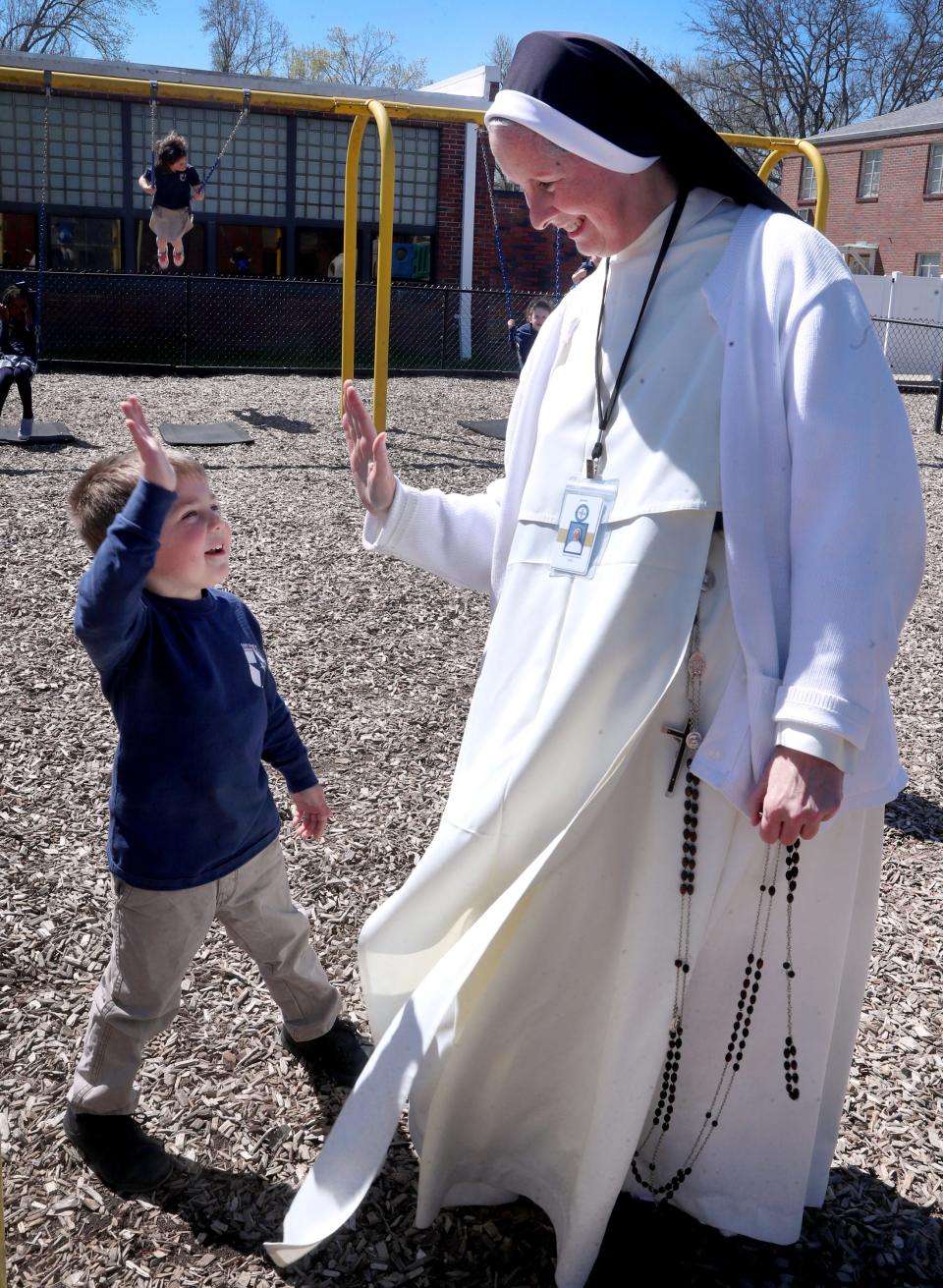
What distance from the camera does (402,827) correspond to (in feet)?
12.4

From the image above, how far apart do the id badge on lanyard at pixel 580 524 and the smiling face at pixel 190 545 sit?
58cm

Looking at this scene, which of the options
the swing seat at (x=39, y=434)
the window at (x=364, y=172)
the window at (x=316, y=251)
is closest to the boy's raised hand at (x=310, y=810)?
the swing seat at (x=39, y=434)

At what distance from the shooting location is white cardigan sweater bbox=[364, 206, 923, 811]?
66.8 inches

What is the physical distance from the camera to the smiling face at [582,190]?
1.90m

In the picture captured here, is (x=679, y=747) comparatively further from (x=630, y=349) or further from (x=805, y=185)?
(x=805, y=185)

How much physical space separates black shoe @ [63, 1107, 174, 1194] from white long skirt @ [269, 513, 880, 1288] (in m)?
0.48

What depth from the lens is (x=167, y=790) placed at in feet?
7.14

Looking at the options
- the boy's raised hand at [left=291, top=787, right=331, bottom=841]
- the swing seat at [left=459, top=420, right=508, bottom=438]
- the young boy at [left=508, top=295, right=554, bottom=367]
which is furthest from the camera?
the young boy at [left=508, top=295, right=554, bottom=367]

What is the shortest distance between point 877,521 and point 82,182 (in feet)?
65.7

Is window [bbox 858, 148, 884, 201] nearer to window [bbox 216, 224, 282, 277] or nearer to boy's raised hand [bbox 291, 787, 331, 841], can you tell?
window [bbox 216, 224, 282, 277]

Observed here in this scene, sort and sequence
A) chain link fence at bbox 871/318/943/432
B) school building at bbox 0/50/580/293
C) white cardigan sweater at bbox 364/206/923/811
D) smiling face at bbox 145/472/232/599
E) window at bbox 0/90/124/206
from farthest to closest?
chain link fence at bbox 871/318/943/432
school building at bbox 0/50/580/293
window at bbox 0/90/124/206
smiling face at bbox 145/472/232/599
white cardigan sweater at bbox 364/206/923/811

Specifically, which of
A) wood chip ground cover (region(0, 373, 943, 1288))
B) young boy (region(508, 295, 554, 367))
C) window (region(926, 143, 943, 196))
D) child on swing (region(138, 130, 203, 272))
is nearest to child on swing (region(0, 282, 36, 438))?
child on swing (region(138, 130, 203, 272))

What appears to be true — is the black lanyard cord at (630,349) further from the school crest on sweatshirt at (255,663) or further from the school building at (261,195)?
the school building at (261,195)

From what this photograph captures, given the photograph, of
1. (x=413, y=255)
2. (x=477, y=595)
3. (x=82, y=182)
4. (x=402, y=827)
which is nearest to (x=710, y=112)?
(x=413, y=255)
